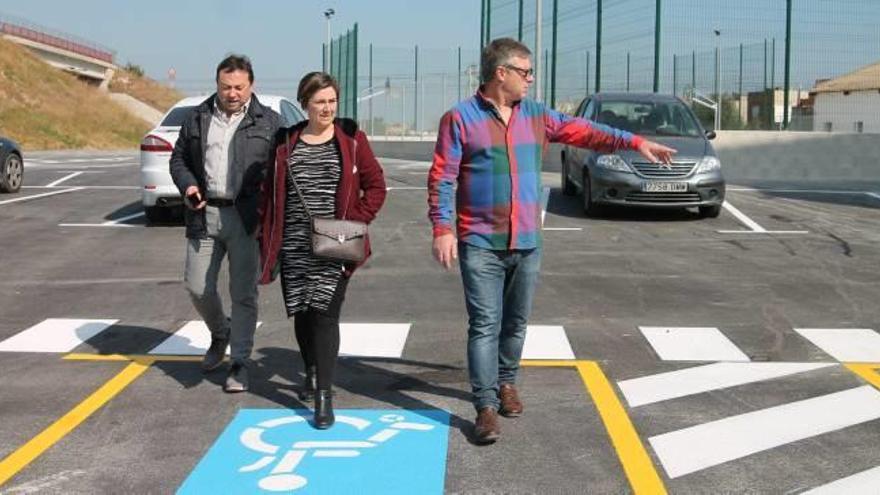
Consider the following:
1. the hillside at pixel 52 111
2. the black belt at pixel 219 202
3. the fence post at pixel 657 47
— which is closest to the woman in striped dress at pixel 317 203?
the black belt at pixel 219 202

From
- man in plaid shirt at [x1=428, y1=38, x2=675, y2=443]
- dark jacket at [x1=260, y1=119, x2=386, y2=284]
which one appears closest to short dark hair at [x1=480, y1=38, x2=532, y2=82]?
man in plaid shirt at [x1=428, y1=38, x2=675, y2=443]

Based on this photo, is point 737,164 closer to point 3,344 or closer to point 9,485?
point 3,344

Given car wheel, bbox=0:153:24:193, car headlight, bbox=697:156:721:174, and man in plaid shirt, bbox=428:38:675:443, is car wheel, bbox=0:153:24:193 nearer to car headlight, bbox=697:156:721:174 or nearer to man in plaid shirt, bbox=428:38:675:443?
car headlight, bbox=697:156:721:174

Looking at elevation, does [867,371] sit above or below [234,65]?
below

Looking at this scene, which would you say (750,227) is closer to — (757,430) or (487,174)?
(757,430)

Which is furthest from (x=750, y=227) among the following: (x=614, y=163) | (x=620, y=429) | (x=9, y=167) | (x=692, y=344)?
(x=9, y=167)

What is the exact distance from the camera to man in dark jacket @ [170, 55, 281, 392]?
556 cm

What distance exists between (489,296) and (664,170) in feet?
28.2

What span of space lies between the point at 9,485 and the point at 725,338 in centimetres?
472

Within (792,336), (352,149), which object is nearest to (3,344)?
(352,149)

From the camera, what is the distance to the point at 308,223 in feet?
16.3

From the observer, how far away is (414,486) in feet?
13.8

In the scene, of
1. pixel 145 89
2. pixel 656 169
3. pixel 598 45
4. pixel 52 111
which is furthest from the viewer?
pixel 145 89

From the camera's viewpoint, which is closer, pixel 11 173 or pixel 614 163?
pixel 614 163
